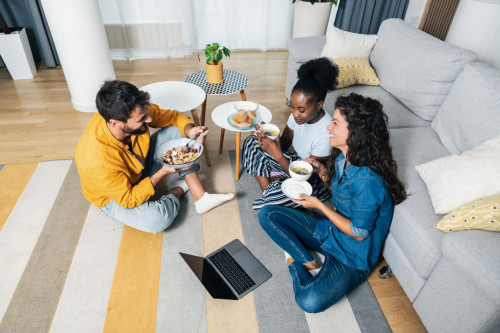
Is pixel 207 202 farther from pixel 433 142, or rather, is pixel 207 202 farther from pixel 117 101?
pixel 433 142

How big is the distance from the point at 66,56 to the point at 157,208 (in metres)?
1.87

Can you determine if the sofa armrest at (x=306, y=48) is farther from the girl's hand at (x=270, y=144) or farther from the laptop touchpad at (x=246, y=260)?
the laptop touchpad at (x=246, y=260)

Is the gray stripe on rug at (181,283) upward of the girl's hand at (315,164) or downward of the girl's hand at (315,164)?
downward

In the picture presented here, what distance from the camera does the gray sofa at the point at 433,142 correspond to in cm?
115

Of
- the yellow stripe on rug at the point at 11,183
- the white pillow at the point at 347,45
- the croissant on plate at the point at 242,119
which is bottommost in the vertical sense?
the yellow stripe on rug at the point at 11,183

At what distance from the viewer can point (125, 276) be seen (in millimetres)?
1630

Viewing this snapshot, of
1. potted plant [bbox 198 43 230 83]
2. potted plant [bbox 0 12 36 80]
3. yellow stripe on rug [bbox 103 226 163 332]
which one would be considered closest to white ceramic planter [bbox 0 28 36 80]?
potted plant [bbox 0 12 36 80]

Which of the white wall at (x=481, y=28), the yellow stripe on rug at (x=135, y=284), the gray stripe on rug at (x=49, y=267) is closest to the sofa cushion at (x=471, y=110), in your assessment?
the white wall at (x=481, y=28)

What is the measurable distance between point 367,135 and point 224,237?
1011 millimetres

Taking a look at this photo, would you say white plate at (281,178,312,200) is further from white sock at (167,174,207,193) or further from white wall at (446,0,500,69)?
white wall at (446,0,500,69)

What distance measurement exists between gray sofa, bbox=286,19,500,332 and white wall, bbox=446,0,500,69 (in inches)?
38.1

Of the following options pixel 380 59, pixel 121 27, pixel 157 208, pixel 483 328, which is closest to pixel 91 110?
pixel 121 27

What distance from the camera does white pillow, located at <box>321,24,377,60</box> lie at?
257 cm

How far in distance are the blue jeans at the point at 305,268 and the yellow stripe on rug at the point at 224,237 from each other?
0.25 meters
